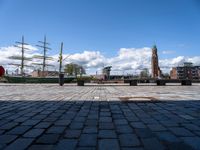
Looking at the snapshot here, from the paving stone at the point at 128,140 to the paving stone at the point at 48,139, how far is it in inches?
37.2

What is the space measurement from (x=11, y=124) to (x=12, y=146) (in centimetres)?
139

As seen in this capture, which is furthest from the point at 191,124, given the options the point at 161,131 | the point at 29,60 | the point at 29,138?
the point at 29,60

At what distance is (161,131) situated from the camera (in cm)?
354

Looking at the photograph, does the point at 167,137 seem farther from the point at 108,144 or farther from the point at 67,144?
the point at 67,144

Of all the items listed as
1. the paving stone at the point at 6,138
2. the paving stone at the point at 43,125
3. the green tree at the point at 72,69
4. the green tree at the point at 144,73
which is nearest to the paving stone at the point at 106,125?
the paving stone at the point at 43,125

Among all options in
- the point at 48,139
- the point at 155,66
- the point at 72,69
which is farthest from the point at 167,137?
the point at 72,69

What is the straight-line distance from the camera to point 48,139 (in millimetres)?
3109

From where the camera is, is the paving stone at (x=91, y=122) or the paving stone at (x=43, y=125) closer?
the paving stone at (x=43, y=125)

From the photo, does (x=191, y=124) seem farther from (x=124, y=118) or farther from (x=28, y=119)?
(x=28, y=119)

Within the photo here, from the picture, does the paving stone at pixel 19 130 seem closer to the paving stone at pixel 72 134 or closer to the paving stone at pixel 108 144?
the paving stone at pixel 72 134

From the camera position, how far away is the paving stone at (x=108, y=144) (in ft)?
8.98

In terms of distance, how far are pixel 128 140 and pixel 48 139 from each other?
3.76 feet

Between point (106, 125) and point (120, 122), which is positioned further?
point (120, 122)

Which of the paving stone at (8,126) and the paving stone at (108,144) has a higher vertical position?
the paving stone at (8,126)
